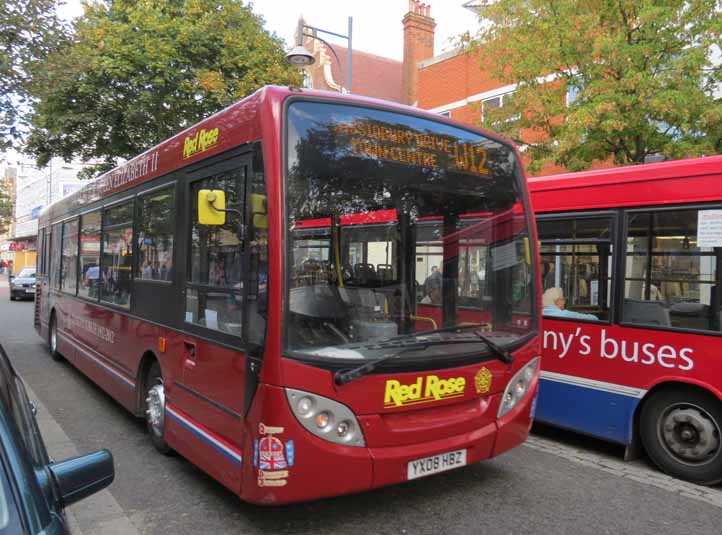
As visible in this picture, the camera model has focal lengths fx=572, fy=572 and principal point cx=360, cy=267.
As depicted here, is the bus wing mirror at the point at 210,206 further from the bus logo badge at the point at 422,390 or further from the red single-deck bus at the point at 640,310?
the red single-deck bus at the point at 640,310

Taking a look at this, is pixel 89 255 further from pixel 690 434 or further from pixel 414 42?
pixel 414 42

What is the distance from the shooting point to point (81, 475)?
1.98 meters

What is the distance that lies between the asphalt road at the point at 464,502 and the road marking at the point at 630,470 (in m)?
0.02

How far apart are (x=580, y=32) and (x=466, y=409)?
8211 millimetres

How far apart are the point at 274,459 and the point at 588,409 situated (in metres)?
3.44

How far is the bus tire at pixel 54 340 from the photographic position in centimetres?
975

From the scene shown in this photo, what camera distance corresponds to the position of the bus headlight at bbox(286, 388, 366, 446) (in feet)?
10.5

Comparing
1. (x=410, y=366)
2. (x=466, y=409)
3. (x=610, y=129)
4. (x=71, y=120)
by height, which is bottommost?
(x=466, y=409)

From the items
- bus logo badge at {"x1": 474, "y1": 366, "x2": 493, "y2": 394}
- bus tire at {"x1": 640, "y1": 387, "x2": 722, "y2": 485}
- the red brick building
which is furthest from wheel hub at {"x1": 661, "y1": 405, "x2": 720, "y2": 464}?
the red brick building

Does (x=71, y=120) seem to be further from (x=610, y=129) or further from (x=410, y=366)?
(x=410, y=366)

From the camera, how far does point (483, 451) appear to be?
155 inches

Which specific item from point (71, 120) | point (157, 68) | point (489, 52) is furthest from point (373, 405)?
point (71, 120)

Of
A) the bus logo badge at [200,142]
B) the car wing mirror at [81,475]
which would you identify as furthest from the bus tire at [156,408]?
the car wing mirror at [81,475]

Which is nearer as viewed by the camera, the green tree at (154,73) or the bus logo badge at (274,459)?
the bus logo badge at (274,459)
